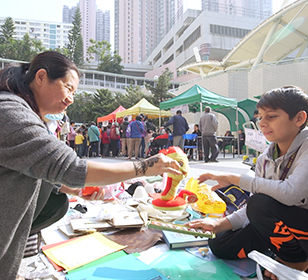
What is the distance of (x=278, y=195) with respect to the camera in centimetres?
114

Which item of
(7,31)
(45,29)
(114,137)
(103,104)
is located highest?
(45,29)

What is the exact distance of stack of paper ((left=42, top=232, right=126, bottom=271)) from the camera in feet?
4.65

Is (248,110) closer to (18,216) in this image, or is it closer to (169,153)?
(169,153)

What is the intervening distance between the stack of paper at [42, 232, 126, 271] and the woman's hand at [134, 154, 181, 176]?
745mm

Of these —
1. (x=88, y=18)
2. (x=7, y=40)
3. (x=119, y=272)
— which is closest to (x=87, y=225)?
(x=119, y=272)

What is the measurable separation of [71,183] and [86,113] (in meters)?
26.5

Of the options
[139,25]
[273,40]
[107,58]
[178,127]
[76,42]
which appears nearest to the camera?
[178,127]

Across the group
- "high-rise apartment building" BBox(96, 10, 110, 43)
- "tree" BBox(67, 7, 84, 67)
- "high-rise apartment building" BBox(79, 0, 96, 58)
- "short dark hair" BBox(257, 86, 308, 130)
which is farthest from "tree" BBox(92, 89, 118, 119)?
"high-rise apartment building" BBox(96, 10, 110, 43)

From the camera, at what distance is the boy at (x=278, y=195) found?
1128 mm

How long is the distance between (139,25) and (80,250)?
81.5 m

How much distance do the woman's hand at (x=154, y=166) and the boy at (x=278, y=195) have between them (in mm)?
412

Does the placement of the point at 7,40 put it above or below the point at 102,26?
below

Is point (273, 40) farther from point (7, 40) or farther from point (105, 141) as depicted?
point (7, 40)

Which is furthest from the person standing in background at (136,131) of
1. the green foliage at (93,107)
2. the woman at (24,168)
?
the green foliage at (93,107)
